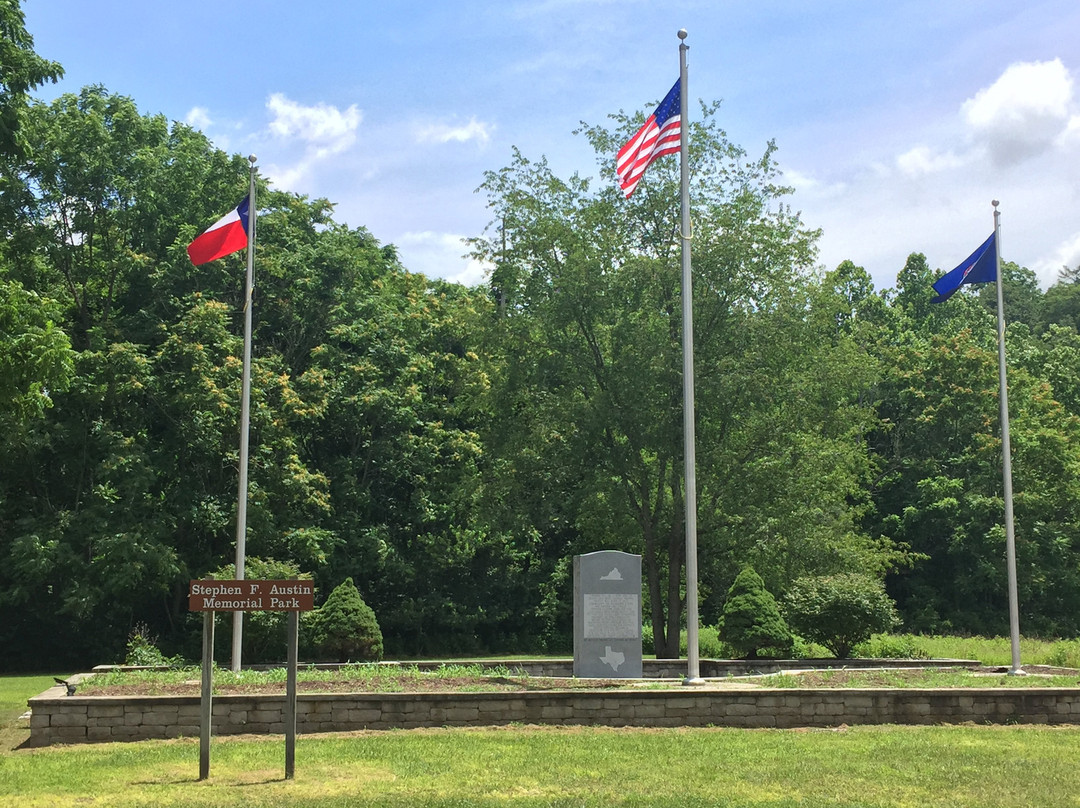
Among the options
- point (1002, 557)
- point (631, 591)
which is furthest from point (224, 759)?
point (1002, 557)

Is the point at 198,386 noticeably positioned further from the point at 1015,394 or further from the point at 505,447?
the point at 1015,394

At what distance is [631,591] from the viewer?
16234 millimetres

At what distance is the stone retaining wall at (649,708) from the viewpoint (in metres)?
12.7

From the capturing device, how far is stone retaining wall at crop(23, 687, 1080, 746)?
41.8 feet

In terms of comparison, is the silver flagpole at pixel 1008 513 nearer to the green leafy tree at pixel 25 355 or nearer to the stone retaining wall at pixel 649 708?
the stone retaining wall at pixel 649 708

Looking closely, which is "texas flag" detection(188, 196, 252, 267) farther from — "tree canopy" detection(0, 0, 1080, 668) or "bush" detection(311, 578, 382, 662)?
"bush" detection(311, 578, 382, 662)

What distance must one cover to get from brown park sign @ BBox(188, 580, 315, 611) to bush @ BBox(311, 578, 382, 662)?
1123 centimetres

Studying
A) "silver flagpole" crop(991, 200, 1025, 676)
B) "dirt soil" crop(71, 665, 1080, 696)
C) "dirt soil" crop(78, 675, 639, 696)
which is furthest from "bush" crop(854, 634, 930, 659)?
"dirt soil" crop(78, 675, 639, 696)

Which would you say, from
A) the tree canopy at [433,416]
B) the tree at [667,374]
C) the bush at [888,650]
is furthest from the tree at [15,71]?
the bush at [888,650]

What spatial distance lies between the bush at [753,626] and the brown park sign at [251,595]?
1306 cm

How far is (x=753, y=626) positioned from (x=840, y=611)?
174 centimetres

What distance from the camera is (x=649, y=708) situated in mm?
13453

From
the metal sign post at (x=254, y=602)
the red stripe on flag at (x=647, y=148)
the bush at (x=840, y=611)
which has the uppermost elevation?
the red stripe on flag at (x=647, y=148)

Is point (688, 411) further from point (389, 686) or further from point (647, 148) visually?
point (389, 686)
